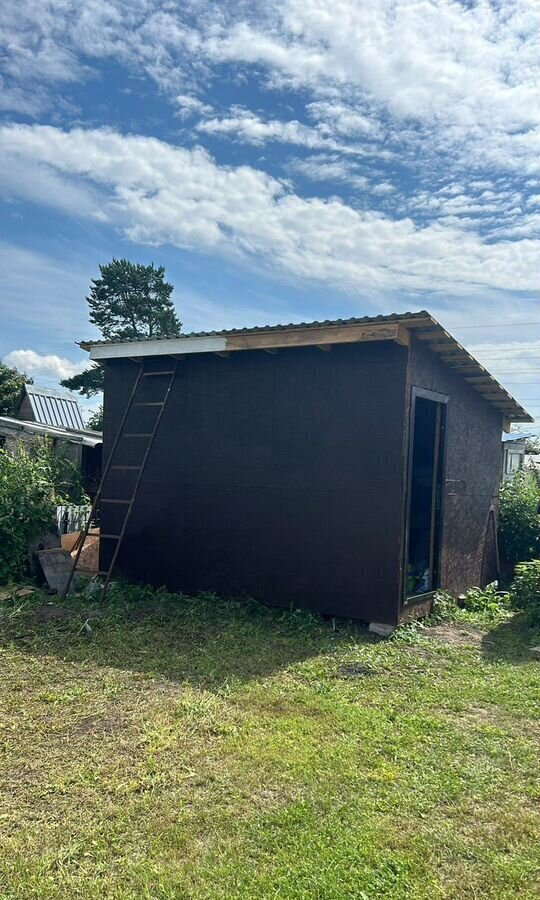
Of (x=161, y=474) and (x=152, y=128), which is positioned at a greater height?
(x=152, y=128)

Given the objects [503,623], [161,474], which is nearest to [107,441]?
[161,474]

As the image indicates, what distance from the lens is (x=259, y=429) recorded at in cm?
620

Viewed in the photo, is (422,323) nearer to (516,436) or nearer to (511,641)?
(511,641)

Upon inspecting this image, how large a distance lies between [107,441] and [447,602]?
4.64 m

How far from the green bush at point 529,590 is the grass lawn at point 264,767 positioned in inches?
49.0

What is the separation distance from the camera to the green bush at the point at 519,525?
9.11 metres

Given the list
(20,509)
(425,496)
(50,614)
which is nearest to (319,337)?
(425,496)

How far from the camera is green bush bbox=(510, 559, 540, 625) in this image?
6.11 meters

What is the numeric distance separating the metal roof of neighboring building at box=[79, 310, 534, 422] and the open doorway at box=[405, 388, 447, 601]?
55cm

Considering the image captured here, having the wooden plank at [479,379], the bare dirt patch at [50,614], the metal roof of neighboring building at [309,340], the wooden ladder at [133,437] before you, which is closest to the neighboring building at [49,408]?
the wooden ladder at [133,437]

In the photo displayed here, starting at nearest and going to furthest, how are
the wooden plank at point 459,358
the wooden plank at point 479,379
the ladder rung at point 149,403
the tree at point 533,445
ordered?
the wooden plank at point 459,358
the ladder rung at point 149,403
the wooden plank at point 479,379
the tree at point 533,445

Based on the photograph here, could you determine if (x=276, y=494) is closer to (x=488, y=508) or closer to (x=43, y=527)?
(x=43, y=527)

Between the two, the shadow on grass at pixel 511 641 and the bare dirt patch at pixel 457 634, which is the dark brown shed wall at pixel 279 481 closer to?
the bare dirt patch at pixel 457 634

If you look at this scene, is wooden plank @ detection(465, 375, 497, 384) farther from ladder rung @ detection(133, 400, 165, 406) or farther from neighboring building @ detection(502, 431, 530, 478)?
neighboring building @ detection(502, 431, 530, 478)
